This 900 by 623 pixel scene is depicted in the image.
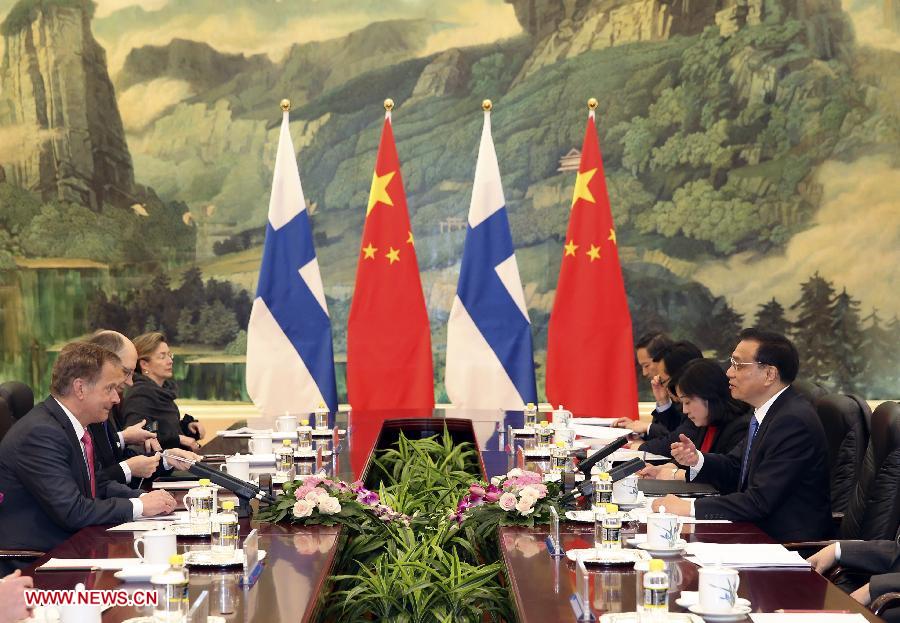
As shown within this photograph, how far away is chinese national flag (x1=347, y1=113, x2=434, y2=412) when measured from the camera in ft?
23.5

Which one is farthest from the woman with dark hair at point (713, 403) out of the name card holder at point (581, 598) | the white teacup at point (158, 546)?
the white teacup at point (158, 546)

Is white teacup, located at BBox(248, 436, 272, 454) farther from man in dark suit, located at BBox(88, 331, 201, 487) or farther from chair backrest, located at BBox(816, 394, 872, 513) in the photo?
chair backrest, located at BBox(816, 394, 872, 513)

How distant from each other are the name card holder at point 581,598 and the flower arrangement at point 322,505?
0.87 metres

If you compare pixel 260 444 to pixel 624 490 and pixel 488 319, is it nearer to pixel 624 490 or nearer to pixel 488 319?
pixel 624 490

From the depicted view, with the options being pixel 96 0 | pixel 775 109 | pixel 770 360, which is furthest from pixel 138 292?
pixel 770 360

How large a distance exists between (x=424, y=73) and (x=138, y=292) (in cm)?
264

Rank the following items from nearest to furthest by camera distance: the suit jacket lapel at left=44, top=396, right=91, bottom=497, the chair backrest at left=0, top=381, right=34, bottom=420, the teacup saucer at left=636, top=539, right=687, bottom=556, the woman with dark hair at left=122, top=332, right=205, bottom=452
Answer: the teacup saucer at left=636, top=539, right=687, bottom=556 → the suit jacket lapel at left=44, top=396, right=91, bottom=497 → the chair backrest at left=0, top=381, right=34, bottom=420 → the woman with dark hair at left=122, top=332, right=205, bottom=452

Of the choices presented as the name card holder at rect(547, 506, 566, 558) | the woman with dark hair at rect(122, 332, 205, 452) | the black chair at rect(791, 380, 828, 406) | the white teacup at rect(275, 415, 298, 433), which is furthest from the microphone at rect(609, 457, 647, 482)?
the woman with dark hair at rect(122, 332, 205, 452)

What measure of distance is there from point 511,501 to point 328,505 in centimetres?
52

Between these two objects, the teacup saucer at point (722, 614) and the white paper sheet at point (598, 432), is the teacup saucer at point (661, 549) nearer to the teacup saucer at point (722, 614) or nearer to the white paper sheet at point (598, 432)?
the teacup saucer at point (722, 614)

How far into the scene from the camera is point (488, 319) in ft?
23.9

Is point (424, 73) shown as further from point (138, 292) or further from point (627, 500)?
point (627, 500)

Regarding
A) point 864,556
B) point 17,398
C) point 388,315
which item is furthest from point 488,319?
point 864,556

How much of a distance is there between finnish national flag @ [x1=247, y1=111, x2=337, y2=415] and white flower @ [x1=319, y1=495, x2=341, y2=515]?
3.84 meters
